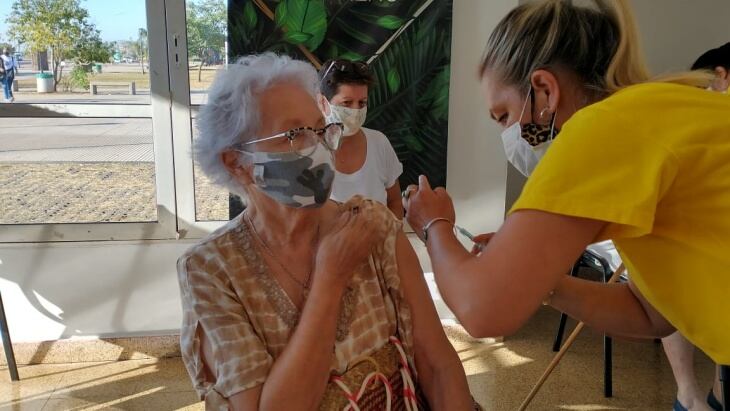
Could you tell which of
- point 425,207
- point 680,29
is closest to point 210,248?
point 425,207

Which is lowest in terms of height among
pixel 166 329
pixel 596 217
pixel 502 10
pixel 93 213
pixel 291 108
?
pixel 166 329

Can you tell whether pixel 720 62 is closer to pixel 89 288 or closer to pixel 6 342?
pixel 89 288

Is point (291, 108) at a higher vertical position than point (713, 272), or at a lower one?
higher

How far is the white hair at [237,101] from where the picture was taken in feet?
4.59

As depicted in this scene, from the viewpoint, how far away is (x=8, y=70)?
9.94ft

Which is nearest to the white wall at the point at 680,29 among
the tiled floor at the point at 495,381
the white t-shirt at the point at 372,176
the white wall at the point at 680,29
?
the white wall at the point at 680,29

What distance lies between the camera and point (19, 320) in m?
3.11

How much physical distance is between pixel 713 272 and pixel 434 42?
2.36 meters

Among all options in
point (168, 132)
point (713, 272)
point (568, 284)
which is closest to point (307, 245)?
point (568, 284)

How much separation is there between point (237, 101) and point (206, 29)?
1.83m

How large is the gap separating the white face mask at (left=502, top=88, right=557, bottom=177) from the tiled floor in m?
1.72

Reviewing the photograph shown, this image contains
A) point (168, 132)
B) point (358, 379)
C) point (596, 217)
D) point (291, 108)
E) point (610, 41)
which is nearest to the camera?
point (596, 217)

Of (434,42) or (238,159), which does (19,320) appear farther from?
(434,42)

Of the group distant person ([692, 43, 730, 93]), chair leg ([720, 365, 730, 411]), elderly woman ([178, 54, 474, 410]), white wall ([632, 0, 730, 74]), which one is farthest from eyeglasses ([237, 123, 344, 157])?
white wall ([632, 0, 730, 74])
